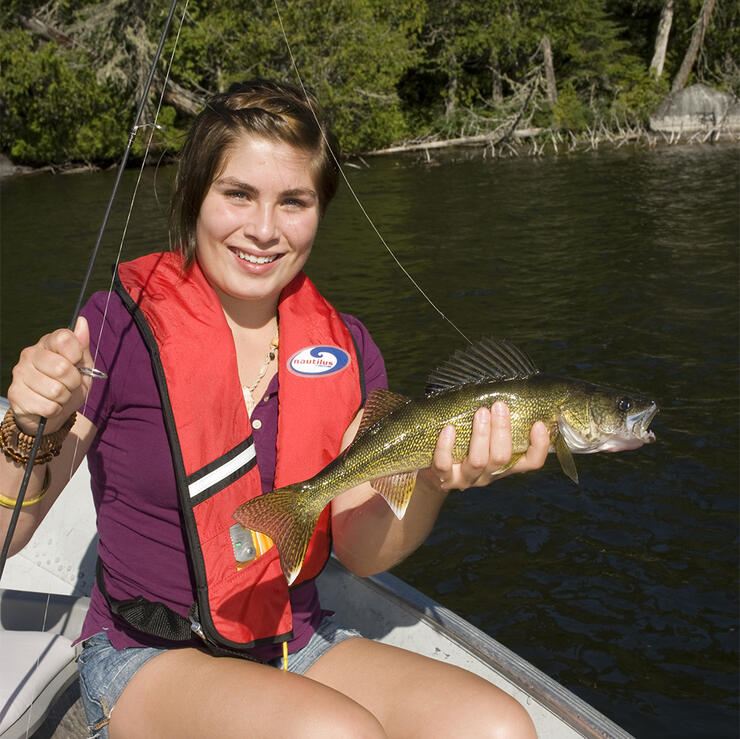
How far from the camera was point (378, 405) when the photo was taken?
2.94 metres

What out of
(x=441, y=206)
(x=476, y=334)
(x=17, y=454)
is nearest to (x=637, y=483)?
(x=476, y=334)

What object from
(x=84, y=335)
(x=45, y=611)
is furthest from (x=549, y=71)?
(x=84, y=335)

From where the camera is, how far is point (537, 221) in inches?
717

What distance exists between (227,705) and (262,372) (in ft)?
3.93

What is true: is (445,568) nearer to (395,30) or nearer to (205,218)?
(205,218)

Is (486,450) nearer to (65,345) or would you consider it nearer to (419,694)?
(419,694)

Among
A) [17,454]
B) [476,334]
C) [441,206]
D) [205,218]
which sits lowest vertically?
[441,206]

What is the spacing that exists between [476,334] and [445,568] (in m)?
5.07

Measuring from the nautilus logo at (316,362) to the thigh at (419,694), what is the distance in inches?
38.2

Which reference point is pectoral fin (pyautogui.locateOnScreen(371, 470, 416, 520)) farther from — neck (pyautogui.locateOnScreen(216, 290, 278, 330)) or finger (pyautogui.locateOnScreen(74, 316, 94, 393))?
finger (pyautogui.locateOnScreen(74, 316, 94, 393))

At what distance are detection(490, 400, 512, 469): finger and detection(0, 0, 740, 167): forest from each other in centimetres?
2949

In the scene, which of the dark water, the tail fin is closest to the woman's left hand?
the tail fin

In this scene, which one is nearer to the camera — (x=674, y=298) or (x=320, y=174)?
(x=320, y=174)

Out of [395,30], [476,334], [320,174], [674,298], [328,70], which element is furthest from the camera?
[395,30]
